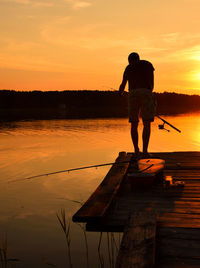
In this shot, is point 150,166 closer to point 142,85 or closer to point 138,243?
point 142,85

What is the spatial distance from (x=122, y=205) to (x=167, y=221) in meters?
0.85

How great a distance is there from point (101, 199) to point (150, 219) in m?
1.05

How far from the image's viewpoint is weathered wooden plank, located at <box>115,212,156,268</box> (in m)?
2.74

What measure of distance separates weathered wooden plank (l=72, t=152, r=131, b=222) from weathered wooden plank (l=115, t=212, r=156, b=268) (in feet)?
1.54

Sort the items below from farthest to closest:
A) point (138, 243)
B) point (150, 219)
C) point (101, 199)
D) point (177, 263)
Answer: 1. point (101, 199)
2. point (150, 219)
3. point (138, 243)
4. point (177, 263)

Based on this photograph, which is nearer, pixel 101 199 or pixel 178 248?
pixel 178 248

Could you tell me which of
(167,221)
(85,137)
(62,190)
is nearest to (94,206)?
(167,221)

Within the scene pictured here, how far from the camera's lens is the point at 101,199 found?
4508 millimetres

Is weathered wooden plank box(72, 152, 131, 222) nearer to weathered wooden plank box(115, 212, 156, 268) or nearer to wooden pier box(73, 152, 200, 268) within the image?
wooden pier box(73, 152, 200, 268)

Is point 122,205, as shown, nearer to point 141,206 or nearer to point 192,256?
point 141,206

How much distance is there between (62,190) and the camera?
9211 mm

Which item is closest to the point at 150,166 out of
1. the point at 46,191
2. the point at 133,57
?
the point at 133,57

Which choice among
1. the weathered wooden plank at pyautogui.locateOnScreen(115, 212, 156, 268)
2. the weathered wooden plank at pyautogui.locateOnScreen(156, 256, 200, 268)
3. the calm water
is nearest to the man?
the calm water

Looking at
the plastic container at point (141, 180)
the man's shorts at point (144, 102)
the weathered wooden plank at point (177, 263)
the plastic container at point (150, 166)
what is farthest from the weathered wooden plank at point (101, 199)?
the man's shorts at point (144, 102)
